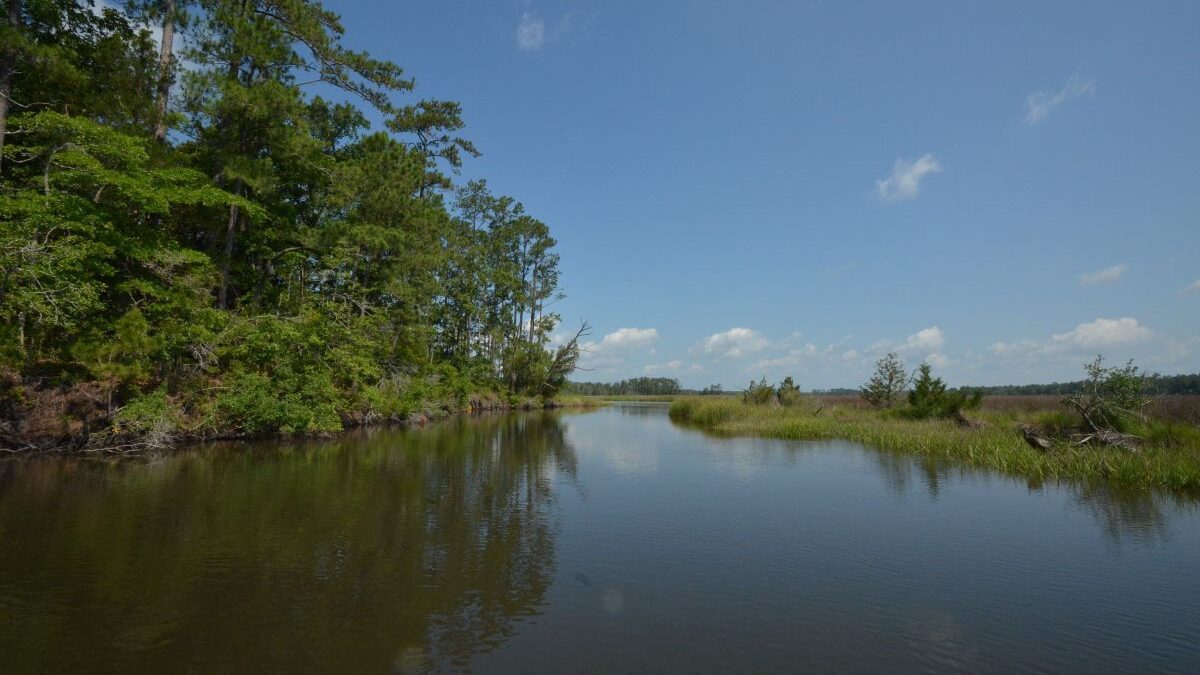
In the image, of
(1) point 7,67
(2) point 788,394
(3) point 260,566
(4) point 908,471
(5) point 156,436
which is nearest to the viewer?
(3) point 260,566

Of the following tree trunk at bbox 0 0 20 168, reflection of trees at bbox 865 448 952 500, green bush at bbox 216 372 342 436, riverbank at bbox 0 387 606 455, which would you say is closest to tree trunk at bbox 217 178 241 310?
green bush at bbox 216 372 342 436

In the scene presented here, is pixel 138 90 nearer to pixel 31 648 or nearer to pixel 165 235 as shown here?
pixel 165 235

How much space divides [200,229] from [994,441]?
3285cm

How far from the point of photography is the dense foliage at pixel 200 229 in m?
14.7

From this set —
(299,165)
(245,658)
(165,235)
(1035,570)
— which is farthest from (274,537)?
(299,165)

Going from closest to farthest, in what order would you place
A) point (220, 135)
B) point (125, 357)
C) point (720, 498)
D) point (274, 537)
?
point (274, 537) < point (720, 498) < point (125, 357) < point (220, 135)

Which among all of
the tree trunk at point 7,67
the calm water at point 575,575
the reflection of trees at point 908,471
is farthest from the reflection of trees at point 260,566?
the tree trunk at point 7,67

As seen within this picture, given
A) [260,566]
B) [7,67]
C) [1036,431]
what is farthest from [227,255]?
[1036,431]

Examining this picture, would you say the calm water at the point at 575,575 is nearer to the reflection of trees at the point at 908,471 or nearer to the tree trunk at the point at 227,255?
the reflection of trees at the point at 908,471

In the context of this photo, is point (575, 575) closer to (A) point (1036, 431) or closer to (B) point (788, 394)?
(A) point (1036, 431)

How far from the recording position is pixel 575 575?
22.4ft

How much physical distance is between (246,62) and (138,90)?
4375 mm

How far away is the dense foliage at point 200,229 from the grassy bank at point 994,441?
20150 millimetres

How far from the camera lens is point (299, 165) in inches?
997
